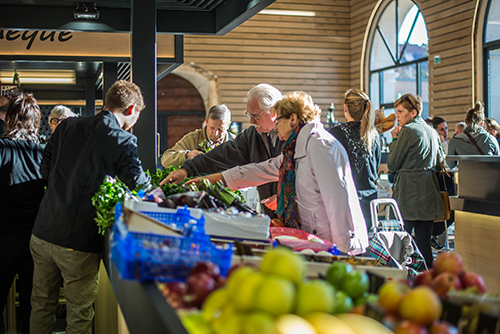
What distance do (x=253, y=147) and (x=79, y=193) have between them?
3.95ft

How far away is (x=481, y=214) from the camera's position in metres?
3.92

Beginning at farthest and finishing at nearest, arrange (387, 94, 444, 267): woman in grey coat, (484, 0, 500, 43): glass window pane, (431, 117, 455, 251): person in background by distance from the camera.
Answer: (484, 0, 500, 43): glass window pane < (431, 117, 455, 251): person in background < (387, 94, 444, 267): woman in grey coat

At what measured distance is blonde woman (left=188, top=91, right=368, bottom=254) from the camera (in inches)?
86.2

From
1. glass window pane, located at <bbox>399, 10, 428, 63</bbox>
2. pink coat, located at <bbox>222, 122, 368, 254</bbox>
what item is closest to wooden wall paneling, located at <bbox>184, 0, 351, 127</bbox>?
glass window pane, located at <bbox>399, 10, 428, 63</bbox>

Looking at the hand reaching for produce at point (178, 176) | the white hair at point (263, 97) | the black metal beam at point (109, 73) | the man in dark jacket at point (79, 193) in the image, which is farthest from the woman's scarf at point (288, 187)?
the black metal beam at point (109, 73)

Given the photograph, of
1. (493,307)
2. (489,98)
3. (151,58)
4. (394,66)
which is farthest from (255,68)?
(493,307)

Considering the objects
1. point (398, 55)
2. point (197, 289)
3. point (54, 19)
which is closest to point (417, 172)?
point (197, 289)

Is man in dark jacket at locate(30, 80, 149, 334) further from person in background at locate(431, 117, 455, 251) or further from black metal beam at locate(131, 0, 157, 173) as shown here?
person in background at locate(431, 117, 455, 251)

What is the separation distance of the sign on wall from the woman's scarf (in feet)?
13.6

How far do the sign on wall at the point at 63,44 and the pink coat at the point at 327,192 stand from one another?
14.0 ft

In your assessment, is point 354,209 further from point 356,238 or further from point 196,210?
point 196,210

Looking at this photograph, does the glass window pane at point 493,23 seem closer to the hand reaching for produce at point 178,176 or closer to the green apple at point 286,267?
the hand reaching for produce at point 178,176

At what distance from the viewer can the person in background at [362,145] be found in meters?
3.25

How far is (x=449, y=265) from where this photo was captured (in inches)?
44.4
